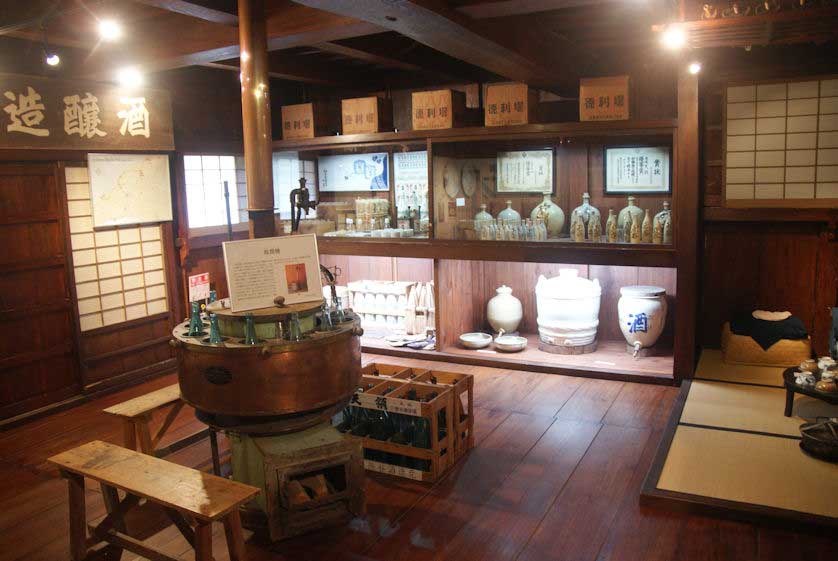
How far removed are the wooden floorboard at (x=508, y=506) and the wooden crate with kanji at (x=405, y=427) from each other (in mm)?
114

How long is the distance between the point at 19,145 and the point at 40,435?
2171mm

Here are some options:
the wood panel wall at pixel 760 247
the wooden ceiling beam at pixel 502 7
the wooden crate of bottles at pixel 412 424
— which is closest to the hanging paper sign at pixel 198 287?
the wooden crate of bottles at pixel 412 424

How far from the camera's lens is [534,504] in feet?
12.2

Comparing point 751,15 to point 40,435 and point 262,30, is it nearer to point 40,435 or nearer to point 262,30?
point 262,30

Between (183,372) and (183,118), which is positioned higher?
(183,118)

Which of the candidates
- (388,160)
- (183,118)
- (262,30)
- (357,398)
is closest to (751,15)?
(262,30)

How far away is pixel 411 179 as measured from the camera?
7.21m

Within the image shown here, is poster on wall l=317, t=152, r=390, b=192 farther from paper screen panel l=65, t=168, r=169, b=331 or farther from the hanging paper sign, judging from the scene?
the hanging paper sign

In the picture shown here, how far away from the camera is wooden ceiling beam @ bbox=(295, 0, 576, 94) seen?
3372 mm

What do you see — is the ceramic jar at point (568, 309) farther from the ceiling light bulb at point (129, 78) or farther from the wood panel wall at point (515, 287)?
the ceiling light bulb at point (129, 78)

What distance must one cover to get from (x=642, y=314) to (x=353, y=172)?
3.47 m

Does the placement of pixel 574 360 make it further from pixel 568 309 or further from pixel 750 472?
pixel 750 472

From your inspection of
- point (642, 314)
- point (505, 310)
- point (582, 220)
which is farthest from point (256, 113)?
point (642, 314)

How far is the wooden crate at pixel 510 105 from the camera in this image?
581cm
